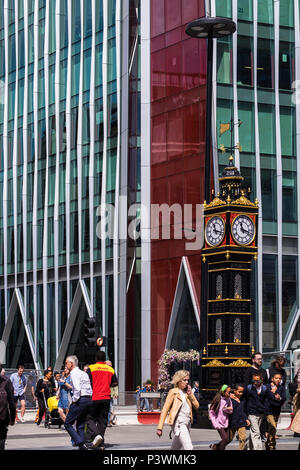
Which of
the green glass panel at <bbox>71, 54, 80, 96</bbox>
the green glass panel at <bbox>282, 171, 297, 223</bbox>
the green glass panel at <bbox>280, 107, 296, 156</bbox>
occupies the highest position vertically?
the green glass panel at <bbox>71, 54, 80, 96</bbox>

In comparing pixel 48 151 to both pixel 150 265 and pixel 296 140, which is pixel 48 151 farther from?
pixel 296 140

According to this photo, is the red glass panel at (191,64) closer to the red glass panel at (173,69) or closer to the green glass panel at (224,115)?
the red glass panel at (173,69)

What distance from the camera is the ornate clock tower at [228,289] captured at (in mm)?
27188

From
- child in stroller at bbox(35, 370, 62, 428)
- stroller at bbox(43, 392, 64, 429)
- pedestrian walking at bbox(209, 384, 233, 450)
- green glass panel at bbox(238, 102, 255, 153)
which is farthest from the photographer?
green glass panel at bbox(238, 102, 255, 153)

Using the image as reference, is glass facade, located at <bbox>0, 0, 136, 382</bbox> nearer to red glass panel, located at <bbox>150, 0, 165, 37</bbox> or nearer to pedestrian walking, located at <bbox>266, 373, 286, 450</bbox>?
red glass panel, located at <bbox>150, 0, 165, 37</bbox>

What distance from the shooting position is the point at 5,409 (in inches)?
605

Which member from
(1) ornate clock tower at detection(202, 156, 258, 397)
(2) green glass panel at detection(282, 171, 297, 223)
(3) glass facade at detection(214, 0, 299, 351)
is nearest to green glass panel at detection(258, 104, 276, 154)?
(3) glass facade at detection(214, 0, 299, 351)

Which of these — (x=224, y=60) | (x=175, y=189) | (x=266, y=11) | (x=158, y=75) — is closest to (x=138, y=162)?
(x=175, y=189)

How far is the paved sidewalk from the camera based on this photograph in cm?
2074

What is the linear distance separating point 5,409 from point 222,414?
4.45 m

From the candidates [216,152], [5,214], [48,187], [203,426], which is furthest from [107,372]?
[5,214]

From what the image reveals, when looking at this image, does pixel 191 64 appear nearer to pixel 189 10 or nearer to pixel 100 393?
pixel 189 10

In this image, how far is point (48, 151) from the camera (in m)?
62.5

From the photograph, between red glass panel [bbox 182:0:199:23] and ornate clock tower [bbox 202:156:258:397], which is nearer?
ornate clock tower [bbox 202:156:258:397]
